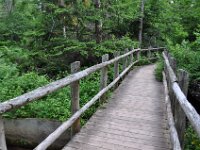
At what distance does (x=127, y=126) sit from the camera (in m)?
5.49

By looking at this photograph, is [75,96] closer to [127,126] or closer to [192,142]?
[127,126]

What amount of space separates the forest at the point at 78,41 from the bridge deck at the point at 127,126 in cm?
77

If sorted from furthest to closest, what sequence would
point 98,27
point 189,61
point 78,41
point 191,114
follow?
point 98,27, point 78,41, point 189,61, point 191,114

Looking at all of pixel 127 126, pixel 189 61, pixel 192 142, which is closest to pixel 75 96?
pixel 127 126

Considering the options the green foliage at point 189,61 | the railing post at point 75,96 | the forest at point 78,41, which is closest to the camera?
the railing post at point 75,96

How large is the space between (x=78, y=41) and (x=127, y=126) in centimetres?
817

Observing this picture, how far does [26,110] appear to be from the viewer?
703 centimetres

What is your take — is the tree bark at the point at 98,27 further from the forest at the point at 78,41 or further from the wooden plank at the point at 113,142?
the wooden plank at the point at 113,142

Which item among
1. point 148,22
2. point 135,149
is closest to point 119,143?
point 135,149

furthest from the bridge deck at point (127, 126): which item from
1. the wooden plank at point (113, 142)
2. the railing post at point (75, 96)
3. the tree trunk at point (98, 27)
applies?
the tree trunk at point (98, 27)

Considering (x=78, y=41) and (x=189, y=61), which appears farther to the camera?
(x=78, y=41)

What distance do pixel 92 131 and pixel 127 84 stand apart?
5039mm

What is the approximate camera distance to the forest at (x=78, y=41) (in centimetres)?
825

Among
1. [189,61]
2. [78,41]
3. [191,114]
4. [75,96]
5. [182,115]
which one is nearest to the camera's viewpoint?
[191,114]
